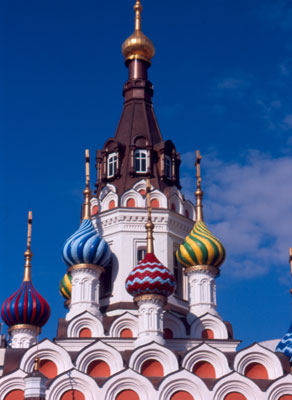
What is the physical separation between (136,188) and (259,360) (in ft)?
22.5

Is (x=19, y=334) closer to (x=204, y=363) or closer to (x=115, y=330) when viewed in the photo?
(x=115, y=330)

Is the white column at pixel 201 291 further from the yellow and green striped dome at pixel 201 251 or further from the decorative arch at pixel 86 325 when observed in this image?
the decorative arch at pixel 86 325

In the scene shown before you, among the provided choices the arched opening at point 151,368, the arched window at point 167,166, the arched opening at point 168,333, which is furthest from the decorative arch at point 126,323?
the arched window at point 167,166

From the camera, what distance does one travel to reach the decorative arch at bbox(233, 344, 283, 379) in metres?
22.0

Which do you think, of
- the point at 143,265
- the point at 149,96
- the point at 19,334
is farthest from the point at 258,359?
the point at 149,96

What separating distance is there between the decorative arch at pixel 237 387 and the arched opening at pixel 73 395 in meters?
3.37

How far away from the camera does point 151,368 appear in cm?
2155

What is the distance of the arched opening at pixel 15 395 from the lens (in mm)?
20748

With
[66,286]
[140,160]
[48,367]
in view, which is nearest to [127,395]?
[48,367]

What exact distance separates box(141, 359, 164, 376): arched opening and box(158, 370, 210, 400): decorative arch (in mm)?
869

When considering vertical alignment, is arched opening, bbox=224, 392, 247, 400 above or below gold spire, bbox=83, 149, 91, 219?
below

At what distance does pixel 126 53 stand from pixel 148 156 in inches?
173

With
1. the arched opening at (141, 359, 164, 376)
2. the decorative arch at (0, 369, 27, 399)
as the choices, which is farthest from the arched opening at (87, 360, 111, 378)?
the decorative arch at (0, 369, 27, 399)

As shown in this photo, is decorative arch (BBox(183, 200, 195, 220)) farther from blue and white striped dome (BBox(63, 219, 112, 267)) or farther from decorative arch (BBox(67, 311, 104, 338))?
decorative arch (BBox(67, 311, 104, 338))
